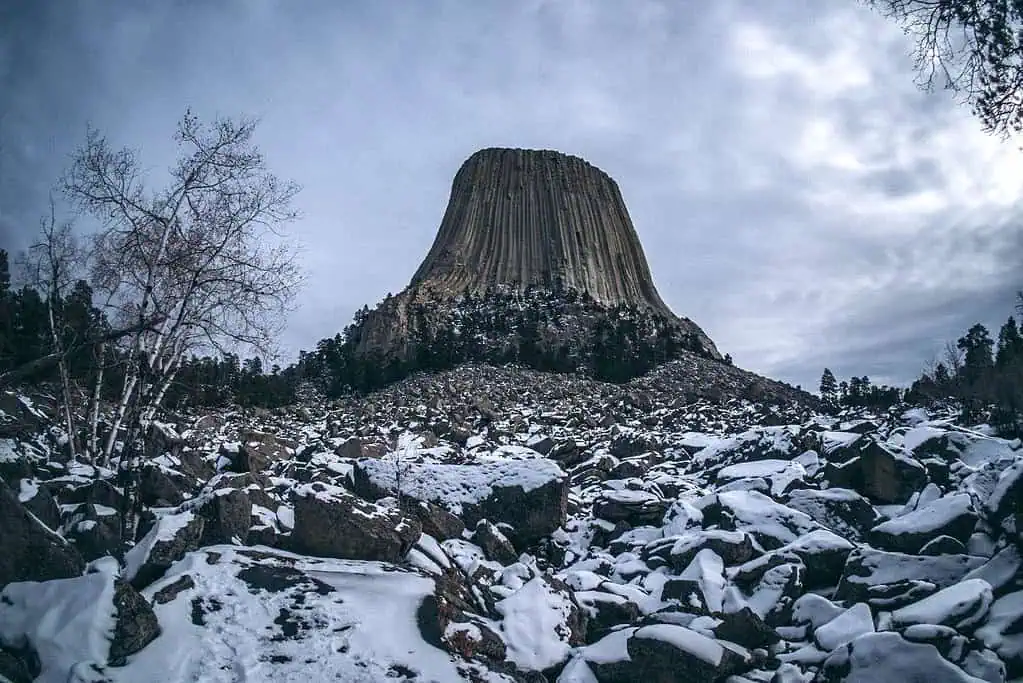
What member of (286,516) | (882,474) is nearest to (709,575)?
(882,474)

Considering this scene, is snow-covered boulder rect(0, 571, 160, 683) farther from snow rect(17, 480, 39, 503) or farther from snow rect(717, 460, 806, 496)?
snow rect(717, 460, 806, 496)

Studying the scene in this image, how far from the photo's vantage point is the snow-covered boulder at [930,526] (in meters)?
7.54

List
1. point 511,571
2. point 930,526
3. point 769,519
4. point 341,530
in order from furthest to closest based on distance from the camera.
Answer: point 769,519, point 511,571, point 930,526, point 341,530

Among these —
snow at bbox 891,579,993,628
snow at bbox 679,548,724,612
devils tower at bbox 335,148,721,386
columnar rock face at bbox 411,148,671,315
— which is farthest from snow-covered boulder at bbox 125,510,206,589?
columnar rock face at bbox 411,148,671,315

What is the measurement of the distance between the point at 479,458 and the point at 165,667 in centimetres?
1025

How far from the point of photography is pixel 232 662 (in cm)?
499

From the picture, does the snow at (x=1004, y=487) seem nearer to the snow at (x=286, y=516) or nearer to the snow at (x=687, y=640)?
the snow at (x=687, y=640)

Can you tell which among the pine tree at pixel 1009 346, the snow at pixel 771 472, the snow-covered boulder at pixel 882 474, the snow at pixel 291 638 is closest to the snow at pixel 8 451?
the snow at pixel 291 638

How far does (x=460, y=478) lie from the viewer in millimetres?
10531

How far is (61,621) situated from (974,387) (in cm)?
2499

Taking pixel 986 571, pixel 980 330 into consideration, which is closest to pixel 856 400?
pixel 980 330

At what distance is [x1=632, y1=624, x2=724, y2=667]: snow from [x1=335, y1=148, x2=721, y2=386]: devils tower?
108 feet

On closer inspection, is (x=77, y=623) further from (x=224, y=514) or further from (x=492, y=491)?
(x=492, y=491)

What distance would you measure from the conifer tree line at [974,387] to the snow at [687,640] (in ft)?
32.3
